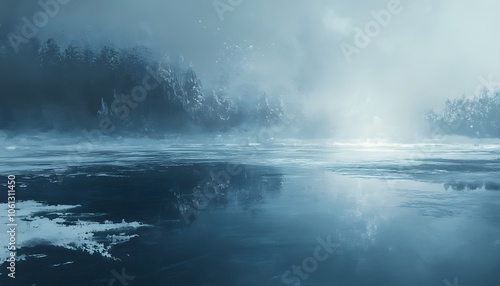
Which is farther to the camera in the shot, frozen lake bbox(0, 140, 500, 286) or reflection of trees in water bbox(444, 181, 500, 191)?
→ reflection of trees in water bbox(444, 181, 500, 191)

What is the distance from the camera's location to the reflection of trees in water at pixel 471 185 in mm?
31172

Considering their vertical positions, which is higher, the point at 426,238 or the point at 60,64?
the point at 60,64

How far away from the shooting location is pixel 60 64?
394 feet

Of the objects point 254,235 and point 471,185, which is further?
point 471,185

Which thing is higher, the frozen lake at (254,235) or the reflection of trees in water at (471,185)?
the reflection of trees in water at (471,185)

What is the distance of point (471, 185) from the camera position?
107 ft

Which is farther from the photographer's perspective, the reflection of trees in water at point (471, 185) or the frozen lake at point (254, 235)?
the reflection of trees in water at point (471, 185)

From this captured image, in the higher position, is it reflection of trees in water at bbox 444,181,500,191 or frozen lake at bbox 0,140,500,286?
reflection of trees in water at bbox 444,181,500,191

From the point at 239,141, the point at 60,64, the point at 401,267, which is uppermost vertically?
the point at 60,64

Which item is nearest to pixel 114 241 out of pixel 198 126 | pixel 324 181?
pixel 324 181

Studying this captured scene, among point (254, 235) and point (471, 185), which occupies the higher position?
point (471, 185)

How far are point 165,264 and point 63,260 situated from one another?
10.5ft

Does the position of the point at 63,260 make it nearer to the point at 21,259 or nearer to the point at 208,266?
the point at 21,259

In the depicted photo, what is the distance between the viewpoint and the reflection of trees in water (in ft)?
102
